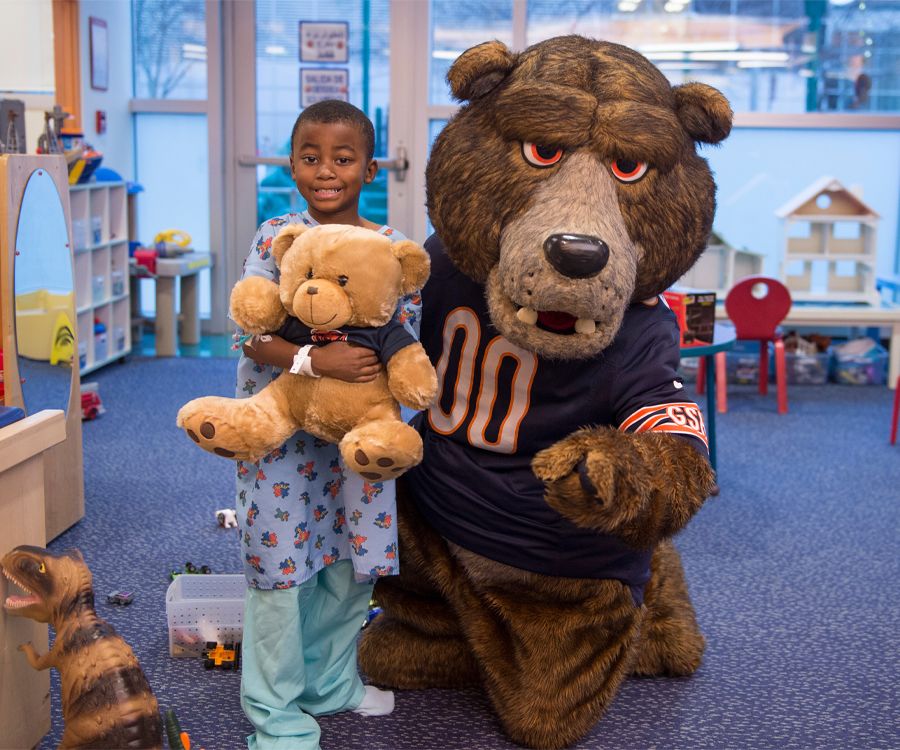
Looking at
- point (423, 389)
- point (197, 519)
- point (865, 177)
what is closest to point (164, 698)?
point (423, 389)

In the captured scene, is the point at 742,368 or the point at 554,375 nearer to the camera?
the point at 554,375

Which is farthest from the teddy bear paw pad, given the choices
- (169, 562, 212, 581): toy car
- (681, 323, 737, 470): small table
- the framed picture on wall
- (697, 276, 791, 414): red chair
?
the framed picture on wall

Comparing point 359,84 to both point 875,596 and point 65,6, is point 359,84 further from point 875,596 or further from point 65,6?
point 875,596

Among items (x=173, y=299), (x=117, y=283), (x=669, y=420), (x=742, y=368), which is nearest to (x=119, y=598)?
(x=669, y=420)

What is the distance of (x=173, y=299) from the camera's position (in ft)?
18.0

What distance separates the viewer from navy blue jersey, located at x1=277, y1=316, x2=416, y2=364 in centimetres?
167

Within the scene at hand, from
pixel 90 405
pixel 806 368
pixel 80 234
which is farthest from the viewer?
pixel 806 368

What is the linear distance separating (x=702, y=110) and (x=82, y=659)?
1271mm

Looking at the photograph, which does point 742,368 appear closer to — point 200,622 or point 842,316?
point 842,316

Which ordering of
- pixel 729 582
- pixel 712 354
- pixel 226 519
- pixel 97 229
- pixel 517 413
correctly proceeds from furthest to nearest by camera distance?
pixel 97 229 → pixel 712 354 → pixel 226 519 → pixel 729 582 → pixel 517 413

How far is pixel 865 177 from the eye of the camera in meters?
5.66

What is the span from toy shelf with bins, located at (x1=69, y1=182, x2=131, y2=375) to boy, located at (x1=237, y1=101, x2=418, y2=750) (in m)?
3.08

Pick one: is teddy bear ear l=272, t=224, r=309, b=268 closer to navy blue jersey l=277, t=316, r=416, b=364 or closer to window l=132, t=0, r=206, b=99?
navy blue jersey l=277, t=316, r=416, b=364

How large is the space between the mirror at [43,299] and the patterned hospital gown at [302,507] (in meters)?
1.19
